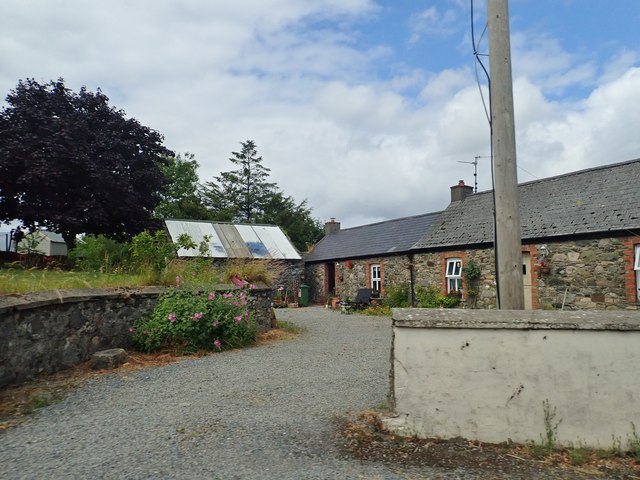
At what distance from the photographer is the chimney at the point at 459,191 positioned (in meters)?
19.4

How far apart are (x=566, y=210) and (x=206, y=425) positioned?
13.3 metres

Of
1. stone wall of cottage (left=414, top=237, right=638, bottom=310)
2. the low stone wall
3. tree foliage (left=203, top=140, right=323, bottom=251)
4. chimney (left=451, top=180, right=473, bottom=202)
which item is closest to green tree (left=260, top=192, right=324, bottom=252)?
tree foliage (left=203, top=140, right=323, bottom=251)

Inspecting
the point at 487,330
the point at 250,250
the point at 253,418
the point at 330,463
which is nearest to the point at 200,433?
the point at 253,418

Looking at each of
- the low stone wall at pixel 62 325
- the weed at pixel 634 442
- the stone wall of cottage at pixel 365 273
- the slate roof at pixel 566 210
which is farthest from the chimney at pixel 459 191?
the weed at pixel 634 442

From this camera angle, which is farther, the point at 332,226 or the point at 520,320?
the point at 332,226

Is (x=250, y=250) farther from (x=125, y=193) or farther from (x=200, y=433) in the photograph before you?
(x=200, y=433)

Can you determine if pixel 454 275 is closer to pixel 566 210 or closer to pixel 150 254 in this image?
pixel 566 210

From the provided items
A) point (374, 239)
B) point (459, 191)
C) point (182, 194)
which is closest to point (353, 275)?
point (374, 239)

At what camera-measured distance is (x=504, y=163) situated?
168 inches

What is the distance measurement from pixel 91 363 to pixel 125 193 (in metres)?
11.3

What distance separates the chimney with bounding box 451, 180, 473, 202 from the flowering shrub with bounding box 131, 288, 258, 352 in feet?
44.9

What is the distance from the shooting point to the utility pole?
4129mm

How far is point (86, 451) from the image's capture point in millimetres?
3488

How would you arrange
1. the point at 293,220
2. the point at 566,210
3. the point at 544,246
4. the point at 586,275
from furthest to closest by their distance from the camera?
the point at 293,220, the point at 566,210, the point at 544,246, the point at 586,275
